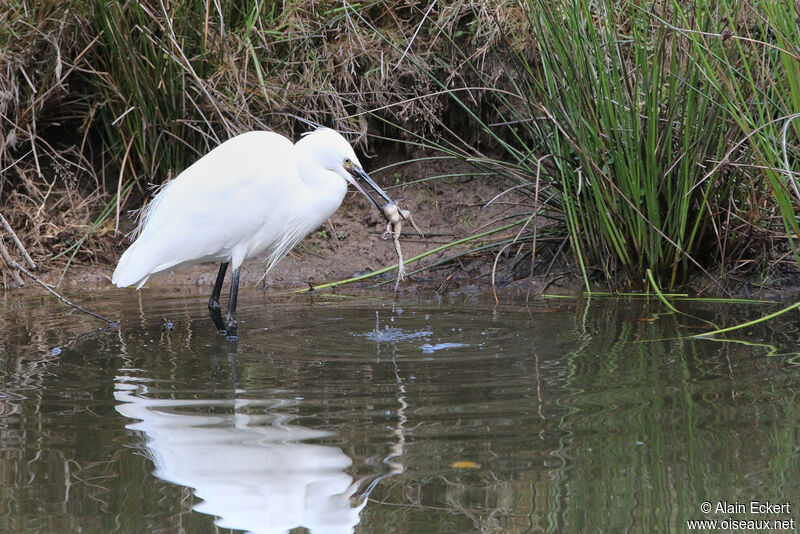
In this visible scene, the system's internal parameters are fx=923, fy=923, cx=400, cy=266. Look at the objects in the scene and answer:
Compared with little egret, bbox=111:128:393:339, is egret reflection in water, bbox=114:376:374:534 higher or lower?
lower

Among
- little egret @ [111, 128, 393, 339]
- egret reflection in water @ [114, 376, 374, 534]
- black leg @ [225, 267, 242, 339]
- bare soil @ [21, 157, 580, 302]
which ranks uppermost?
little egret @ [111, 128, 393, 339]

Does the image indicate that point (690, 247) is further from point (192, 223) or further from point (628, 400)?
point (192, 223)

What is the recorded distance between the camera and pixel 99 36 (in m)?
6.20

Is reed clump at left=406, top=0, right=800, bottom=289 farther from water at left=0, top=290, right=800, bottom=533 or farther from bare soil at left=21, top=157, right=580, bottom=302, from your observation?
bare soil at left=21, top=157, right=580, bottom=302

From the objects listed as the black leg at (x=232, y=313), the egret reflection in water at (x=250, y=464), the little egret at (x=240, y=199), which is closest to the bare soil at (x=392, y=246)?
the black leg at (x=232, y=313)

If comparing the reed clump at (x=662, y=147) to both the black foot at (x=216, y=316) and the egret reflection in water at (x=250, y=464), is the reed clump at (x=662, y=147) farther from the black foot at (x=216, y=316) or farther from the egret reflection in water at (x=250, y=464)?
the egret reflection in water at (x=250, y=464)

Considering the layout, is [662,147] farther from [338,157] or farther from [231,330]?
[231,330]

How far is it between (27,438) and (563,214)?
137 inches

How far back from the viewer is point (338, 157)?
4914 millimetres

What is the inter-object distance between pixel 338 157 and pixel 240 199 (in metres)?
0.60

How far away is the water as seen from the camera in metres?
2.44

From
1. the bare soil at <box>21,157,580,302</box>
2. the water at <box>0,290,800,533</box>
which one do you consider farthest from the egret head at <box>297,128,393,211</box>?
the bare soil at <box>21,157,580,302</box>

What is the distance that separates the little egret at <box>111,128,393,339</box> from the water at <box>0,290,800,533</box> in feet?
1.43

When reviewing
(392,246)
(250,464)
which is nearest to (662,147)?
(392,246)
